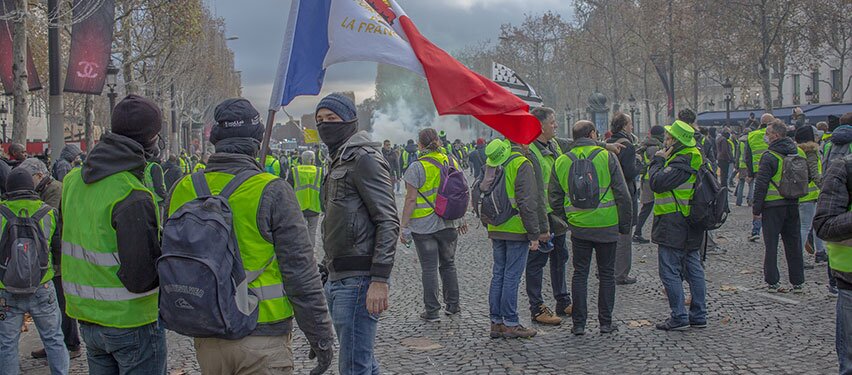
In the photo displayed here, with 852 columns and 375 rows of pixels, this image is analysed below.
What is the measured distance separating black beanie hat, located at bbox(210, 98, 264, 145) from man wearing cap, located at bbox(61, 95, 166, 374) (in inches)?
17.1

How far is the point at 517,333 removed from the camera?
710 centimetres

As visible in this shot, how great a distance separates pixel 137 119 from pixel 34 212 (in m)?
2.58

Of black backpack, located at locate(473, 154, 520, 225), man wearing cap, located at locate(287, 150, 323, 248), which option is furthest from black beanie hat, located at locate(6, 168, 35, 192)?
man wearing cap, located at locate(287, 150, 323, 248)

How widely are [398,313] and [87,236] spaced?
16.5 feet

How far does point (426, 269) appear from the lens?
7.95 meters

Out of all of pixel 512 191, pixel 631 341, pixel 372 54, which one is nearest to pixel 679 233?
pixel 631 341

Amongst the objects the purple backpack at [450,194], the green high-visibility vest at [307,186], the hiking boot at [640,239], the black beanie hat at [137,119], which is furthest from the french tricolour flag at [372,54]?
the hiking boot at [640,239]

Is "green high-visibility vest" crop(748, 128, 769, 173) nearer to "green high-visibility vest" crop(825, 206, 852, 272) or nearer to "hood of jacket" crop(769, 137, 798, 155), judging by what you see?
"hood of jacket" crop(769, 137, 798, 155)

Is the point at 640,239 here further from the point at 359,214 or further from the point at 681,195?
the point at 359,214

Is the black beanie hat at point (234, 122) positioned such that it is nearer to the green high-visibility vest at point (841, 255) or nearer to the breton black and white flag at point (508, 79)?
the green high-visibility vest at point (841, 255)

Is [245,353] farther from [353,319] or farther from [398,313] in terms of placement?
[398,313]

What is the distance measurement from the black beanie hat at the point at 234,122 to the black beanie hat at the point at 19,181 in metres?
2.98

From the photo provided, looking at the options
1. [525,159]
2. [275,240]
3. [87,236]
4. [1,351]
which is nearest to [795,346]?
[525,159]

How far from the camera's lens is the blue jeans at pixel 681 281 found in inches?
282
